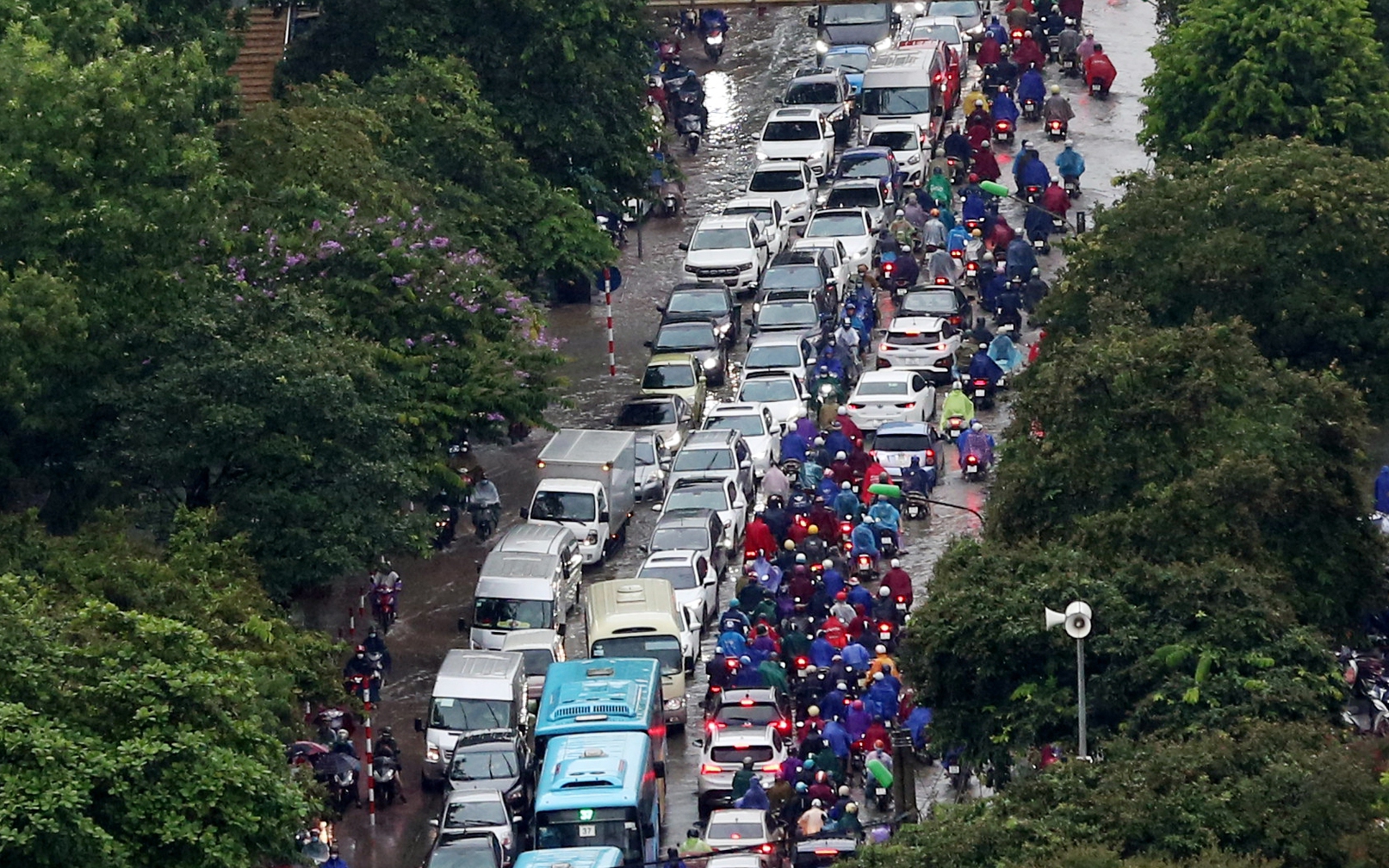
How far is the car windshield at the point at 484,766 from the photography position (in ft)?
128

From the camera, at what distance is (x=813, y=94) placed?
67062 millimetres

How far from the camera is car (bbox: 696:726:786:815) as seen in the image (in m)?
39.2

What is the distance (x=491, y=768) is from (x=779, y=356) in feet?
50.8

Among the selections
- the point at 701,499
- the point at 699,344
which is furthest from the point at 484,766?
the point at 699,344

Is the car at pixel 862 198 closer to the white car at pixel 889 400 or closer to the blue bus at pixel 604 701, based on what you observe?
the white car at pixel 889 400

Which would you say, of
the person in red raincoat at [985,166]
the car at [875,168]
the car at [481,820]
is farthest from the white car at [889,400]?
the car at [481,820]

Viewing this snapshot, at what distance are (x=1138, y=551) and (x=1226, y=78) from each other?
57.0ft

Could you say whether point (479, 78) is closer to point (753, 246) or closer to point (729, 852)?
point (753, 246)

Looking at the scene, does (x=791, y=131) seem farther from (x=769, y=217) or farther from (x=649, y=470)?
(x=649, y=470)

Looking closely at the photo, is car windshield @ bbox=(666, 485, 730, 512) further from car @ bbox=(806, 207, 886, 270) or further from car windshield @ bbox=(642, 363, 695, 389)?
car @ bbox=(806, 207, 886, 270)

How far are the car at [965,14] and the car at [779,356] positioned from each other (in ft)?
64.3

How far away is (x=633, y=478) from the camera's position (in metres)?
49.7

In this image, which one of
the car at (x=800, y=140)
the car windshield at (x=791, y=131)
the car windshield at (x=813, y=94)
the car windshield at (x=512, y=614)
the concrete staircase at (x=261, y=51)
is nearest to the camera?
the car windshield at (x=512, y=614)

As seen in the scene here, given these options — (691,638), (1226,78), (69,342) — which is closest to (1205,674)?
(691,638)
